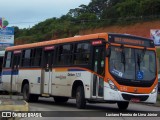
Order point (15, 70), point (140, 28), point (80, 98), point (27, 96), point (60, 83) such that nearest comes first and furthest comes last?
point (80, 98) < point (60, 83) < point (27, 96) < point (15, 70) < point (140, 28)

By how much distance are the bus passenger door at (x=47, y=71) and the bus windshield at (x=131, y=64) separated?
17.8ft

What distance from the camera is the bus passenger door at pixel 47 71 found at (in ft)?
75.8

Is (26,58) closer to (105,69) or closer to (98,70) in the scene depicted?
(98,70)

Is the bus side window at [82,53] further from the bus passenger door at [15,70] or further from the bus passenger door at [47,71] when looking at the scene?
the bus passenger door at [15,70]

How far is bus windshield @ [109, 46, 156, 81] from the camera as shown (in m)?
18.3

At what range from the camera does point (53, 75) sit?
22.6 m

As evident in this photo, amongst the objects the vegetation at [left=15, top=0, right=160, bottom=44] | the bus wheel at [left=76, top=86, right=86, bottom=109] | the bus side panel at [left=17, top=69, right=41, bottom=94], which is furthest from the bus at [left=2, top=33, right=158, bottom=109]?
the vegetation at [left=15, top=0, right=160, bottom=44]

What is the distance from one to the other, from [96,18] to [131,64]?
89970mm

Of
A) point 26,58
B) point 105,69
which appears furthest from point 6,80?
point 105,69

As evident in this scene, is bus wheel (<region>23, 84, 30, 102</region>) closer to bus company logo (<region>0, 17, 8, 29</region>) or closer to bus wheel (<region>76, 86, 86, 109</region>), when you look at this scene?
bus wheel (<region>76, 86, 86, 109</region>)

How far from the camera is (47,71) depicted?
23422mm

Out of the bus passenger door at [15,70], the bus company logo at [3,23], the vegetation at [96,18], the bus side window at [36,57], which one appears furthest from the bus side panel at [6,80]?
the vegetation at [96,18]

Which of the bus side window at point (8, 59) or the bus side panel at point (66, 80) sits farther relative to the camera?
the bus side window at point (8, 59)

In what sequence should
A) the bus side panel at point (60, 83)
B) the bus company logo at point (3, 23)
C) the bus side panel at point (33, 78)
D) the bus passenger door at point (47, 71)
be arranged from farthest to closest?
the bus company logo at point (3, 23), the bus side panel at point (33, 78), the bus passenger door at point (47, 71), the bus side panel at point (60, 83)
